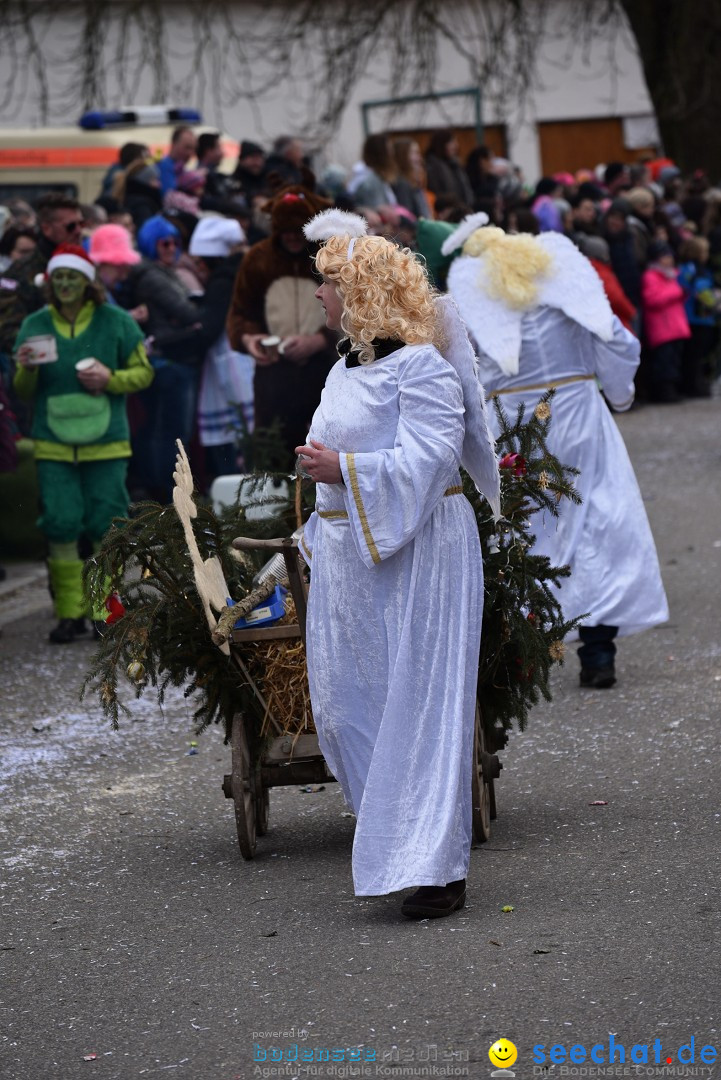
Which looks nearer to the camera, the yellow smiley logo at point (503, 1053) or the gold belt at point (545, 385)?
the yellow smiley logo at point (503, 1053)

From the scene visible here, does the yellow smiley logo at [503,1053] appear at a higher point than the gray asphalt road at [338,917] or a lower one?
higher

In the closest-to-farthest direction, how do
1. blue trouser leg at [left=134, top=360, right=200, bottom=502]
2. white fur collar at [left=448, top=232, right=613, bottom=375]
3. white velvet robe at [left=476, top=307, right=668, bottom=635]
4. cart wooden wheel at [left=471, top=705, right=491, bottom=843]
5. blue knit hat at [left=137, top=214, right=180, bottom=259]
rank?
cart wooden wheel at [left=471, top=705, right=491, bottom=843] → white fur collar at [left=448, top=232, right=613, bottom=375] → white velvet robe at [left=476, top=307, right=668, bottom=635] → blue trouser leg at [left=134, top=360, right=200, bottom=502] → blue knit hat at [left=137, top=214, right=180, bottom=259]

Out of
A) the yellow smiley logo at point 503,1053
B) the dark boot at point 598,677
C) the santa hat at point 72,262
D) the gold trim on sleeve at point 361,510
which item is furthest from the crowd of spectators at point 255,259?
the yellow smiley logo at point 503,1053

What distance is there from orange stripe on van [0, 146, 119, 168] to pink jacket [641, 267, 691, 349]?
5.58 metres

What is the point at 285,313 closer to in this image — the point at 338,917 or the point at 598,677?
the point at 598,677

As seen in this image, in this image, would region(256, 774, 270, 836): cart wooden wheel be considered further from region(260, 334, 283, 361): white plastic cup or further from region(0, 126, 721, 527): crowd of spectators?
region(260, 334, 283, 361): white plastic cup

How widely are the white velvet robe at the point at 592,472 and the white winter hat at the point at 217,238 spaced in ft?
15.3

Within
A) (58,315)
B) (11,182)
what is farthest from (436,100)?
(58,315)

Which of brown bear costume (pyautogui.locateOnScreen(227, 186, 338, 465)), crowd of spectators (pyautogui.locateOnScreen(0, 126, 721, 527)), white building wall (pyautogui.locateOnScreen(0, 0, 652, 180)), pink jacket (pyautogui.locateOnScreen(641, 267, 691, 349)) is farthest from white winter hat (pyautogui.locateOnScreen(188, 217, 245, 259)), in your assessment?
white building wall (pyautogui.locateOnScreen(0, 0, 652, 180))

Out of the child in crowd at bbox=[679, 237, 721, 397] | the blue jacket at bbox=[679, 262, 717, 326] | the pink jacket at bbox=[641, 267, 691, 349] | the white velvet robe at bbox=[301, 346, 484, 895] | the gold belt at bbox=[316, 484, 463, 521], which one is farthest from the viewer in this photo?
the blue jacket at bbox=[679, 262, 717, 326]

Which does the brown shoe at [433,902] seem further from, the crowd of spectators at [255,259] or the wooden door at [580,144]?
the wooden door at [580,144]

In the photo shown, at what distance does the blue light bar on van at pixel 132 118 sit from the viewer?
→ 56.2ft

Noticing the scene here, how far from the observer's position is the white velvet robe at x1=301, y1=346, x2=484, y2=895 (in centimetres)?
480

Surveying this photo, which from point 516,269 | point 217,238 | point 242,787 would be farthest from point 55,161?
point 242,787
